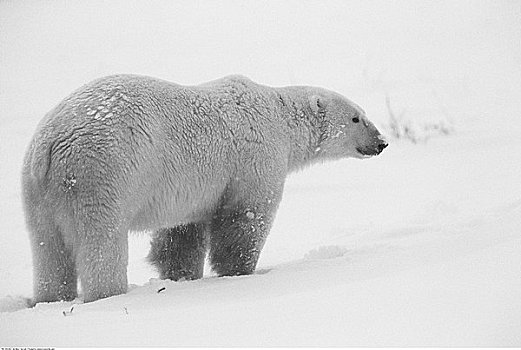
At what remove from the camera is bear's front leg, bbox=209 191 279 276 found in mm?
4590

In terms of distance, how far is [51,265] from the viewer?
12.9 feet

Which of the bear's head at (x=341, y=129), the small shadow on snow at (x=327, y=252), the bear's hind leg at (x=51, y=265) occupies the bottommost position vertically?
the small shadow on snow at (x=327, y=252)

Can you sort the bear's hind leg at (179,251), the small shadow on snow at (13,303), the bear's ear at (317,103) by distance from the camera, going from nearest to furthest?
the small shadow on snow at (13,303) < the bear's hind leg at (179,251) < the bear's ear at (317,103)

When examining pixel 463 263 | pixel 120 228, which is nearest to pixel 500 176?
pixel 463 263

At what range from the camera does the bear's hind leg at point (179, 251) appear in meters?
4.98

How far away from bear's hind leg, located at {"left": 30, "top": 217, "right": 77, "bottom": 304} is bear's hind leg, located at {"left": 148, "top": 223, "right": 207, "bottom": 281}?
39.7 inches

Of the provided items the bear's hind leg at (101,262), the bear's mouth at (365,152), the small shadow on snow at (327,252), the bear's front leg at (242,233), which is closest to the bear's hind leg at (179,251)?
the bear's front leg at (242,233)

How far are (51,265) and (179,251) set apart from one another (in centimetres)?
126

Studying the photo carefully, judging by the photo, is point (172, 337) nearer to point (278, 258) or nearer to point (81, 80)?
point (278, 258)

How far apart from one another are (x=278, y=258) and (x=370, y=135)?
4.36 ft

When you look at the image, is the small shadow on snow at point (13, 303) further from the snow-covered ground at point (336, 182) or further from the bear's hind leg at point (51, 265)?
the bear's hind leg at point (51, 265)

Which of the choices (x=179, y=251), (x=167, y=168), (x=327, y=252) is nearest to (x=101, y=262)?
(x=167, y=168)

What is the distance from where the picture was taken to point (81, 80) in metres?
12.2

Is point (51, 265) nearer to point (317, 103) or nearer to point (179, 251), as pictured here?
point (179, 251)
